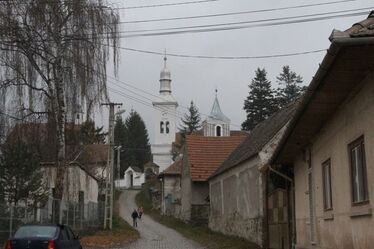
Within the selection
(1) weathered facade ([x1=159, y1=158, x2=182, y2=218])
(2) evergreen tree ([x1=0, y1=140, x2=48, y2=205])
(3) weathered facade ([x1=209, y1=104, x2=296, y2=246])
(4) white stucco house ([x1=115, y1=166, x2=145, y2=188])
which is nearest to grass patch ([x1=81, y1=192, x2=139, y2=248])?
(2) evergreen tree ([x1=0, y1=140, x2=48, y2=205])

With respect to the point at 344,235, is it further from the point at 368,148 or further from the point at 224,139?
the point at 224,139

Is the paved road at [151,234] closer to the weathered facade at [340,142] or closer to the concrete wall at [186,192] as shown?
the concrete wall at [186,192]

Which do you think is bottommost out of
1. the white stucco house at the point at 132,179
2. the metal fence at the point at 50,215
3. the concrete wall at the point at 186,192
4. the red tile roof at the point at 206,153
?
the metal fence at the point at 50,215

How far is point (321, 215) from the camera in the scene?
1465 cm

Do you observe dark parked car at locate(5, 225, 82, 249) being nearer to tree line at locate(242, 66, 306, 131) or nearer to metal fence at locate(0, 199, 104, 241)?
metal fence at locate(0, 199, 104, 241)

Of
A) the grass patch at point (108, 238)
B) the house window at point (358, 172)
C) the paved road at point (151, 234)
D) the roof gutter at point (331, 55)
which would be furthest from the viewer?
the grass patch at point (108, 238)

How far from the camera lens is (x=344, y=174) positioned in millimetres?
11773

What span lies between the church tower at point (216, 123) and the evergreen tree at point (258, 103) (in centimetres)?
1515

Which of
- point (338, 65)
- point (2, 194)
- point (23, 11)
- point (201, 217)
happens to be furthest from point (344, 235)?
point (201, 217)

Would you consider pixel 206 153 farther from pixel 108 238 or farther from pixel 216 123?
pixel 216 123

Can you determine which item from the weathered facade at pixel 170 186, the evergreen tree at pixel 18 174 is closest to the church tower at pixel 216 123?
the weathered facade at pixel 170 186

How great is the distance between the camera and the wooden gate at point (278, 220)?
22258mm

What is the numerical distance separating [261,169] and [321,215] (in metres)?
10.1

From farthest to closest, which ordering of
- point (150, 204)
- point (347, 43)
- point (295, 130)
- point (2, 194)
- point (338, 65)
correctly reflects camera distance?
point (150, 204) → point (2, 194) → point (295, 130) → point (338, 65) → point (347, 43)
